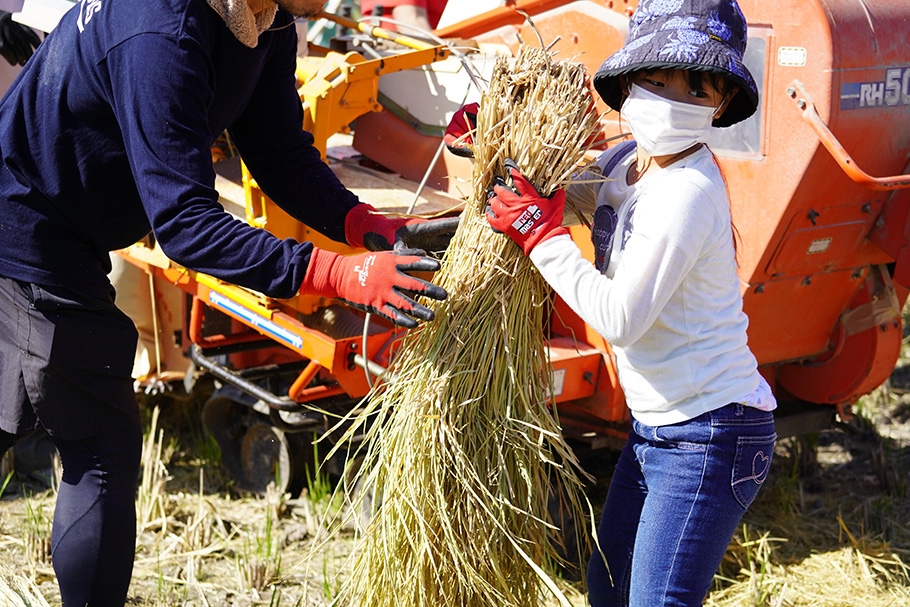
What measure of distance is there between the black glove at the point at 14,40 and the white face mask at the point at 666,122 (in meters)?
3.15

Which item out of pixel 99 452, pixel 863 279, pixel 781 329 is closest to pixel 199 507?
pixel 99 452

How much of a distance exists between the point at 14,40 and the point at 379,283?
290 centimetres

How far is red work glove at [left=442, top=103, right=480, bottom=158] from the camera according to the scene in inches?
95.3

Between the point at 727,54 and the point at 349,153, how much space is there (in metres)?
2.78

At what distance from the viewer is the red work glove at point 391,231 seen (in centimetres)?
257

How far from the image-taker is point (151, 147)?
2.15 m

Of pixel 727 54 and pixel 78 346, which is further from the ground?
pixel 727 54

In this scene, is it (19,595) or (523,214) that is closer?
(523,214)

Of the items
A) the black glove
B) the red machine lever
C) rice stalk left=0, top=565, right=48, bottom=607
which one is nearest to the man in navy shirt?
rice stalk left=0, top=565, right=48, bottom=607

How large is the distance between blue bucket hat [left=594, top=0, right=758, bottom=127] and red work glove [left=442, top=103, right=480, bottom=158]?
0.39m

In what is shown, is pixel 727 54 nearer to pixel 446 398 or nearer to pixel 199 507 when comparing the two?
pixel 446 398

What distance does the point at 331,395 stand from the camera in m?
3.66

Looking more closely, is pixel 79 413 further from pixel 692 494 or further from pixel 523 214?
pixel 692 494

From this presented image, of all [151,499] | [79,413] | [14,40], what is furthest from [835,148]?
[14,40]
